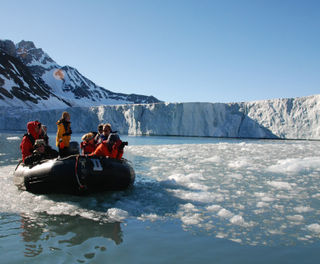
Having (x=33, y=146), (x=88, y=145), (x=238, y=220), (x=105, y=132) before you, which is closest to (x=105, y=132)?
(x=105, y=132)

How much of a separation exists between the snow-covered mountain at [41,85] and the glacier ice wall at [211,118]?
674 inches

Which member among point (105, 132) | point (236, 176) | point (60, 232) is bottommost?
point (60, 232)

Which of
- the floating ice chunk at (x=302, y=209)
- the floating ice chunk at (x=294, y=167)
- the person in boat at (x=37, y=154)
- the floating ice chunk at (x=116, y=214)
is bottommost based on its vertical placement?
the floating ice chunk at (x=116, y=214)

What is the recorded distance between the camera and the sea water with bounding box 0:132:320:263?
3148 millimetres

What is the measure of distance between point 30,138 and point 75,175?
5.86ft

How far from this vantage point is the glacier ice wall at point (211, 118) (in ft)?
102

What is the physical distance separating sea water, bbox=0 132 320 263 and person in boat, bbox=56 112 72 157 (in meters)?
1.17

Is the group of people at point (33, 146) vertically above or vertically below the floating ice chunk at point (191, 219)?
above

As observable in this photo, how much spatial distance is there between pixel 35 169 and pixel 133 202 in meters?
2.15

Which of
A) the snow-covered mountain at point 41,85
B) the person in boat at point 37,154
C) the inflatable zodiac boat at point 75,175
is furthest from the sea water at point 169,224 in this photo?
the snow-covered mountain at point 41,85

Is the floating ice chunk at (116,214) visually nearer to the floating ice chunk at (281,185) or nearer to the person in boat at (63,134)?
the person in boat at (63,134)

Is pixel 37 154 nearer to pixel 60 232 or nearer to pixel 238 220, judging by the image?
pixel 60 232

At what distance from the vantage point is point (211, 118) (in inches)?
1435

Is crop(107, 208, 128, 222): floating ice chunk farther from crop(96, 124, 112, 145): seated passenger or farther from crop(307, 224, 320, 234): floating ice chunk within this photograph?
crop(307, 224, 320, 234): floating ice chunk
